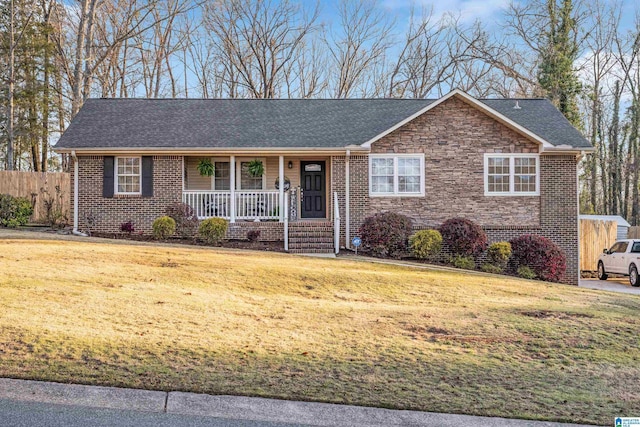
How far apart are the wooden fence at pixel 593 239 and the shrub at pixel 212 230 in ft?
46.7

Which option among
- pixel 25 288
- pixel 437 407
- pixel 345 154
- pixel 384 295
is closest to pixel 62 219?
pixel 345 154

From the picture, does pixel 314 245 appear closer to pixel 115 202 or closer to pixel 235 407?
pixel 115 202

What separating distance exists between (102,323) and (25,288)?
212 cm

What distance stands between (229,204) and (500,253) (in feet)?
28.4

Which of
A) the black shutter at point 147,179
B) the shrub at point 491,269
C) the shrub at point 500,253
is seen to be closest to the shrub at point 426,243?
the shrub at point 491,269

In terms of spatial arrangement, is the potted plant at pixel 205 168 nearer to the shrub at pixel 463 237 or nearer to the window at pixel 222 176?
the window at pixel 222 176

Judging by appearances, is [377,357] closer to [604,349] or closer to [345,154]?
[604,349]

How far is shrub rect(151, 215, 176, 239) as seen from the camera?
16109 mm

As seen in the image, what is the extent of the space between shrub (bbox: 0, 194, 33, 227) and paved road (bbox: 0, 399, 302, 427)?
16180mm

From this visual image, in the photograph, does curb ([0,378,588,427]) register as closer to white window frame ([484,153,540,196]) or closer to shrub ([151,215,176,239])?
shrub ([151,215,176,239])

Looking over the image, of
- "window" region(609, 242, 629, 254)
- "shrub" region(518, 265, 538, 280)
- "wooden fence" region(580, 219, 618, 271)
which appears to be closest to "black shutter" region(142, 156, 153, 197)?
"shrub" region(518, 265, 538, 280)

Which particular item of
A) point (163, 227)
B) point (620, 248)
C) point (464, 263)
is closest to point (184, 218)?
point (163, 227)

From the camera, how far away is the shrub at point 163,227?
52.9 feet

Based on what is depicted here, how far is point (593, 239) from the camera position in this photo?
844 inches
